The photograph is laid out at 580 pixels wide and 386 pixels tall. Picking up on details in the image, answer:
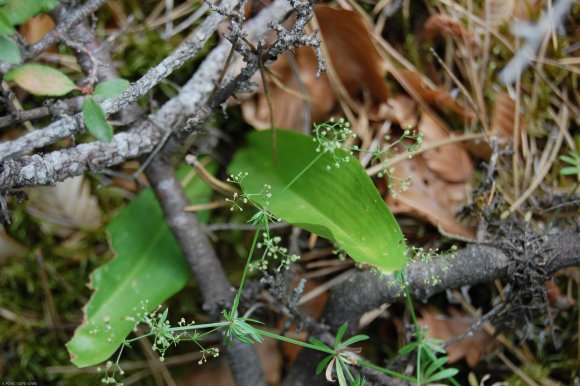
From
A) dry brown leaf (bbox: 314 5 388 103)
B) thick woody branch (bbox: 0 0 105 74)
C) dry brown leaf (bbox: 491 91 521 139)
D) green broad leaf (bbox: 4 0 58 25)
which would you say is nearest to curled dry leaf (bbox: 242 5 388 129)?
dry brown leaf (bbox: 314 5 388 103)

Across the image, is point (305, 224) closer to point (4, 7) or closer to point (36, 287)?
point (4, 7)

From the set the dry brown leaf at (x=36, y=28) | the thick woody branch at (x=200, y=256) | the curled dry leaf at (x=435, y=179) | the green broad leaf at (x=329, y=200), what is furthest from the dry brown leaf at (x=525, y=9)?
the dry brown leaf at (x=36, y=28)

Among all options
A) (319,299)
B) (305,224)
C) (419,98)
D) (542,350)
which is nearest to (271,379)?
(319,299)

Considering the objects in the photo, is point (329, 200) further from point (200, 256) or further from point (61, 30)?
point (61, 30)

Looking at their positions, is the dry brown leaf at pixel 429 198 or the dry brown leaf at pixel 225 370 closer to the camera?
the dry brown leaf at pixel 429 198

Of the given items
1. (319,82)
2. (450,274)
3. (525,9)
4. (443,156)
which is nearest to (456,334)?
(450,274)

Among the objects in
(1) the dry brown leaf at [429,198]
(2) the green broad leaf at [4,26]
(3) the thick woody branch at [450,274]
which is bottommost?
(3) the thick woody branch at [450,274]

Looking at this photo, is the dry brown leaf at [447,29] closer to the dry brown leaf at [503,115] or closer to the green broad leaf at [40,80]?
the dry brown leaf at [503,115]
